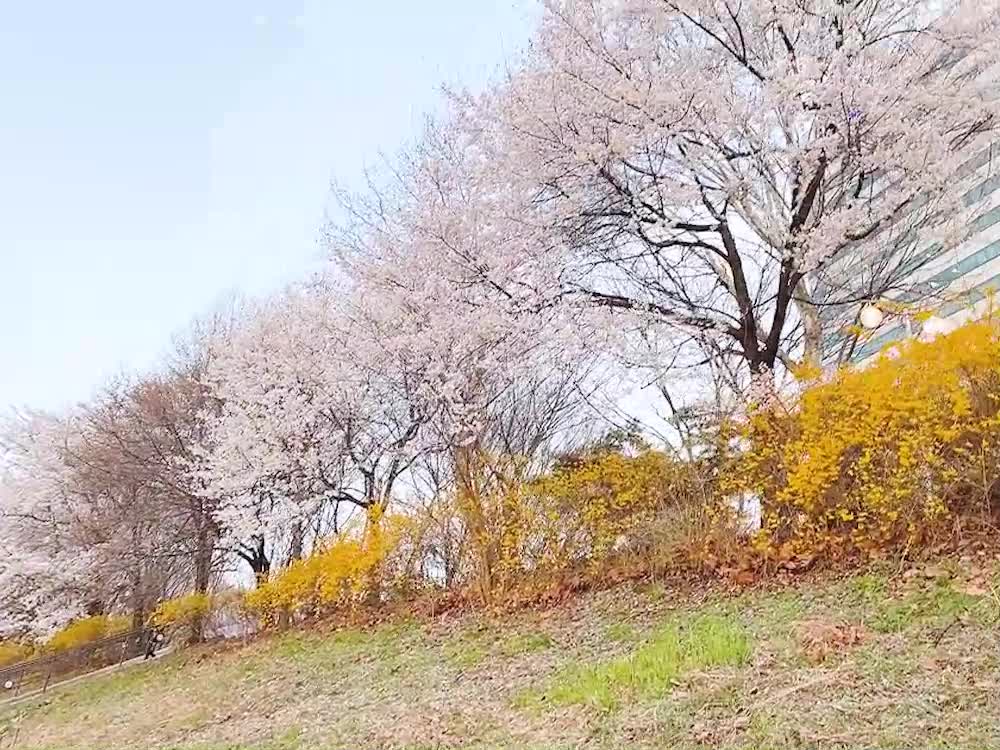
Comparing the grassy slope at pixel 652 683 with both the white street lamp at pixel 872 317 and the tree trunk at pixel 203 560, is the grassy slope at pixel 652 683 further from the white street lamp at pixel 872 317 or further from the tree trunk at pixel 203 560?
the tree trunk at pixel 203 560

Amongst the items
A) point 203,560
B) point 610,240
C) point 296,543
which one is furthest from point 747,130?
point 203,560

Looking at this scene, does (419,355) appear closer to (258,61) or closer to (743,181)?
(743,181)

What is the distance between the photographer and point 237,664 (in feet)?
28.0

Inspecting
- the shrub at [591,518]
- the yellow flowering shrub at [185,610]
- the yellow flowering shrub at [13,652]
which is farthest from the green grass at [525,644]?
the yellow flowering shrub at [13,652]

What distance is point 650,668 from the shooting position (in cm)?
378

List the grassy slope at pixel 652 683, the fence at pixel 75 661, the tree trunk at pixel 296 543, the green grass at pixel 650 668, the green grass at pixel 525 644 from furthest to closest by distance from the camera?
the fence at pixel 75 661 → the tree trunk at pixel 296 543 → the green grass at pixel 525 644 → the green grass at pixel 650 668 → the grassy slope at pixel 652 683

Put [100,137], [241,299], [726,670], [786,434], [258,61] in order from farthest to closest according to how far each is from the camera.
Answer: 1. [241,299]
2. [100,137]
3. [258,61]
4. [786,434]
5. [726,670]

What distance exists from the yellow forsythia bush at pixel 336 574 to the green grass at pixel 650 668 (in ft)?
16.0

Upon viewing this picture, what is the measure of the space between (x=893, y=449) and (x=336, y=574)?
21.4 feet

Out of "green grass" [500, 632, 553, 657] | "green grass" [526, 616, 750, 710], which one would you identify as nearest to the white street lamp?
"green grass" [526, 616, 750, 710]

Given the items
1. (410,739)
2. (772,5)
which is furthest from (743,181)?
(410,739)

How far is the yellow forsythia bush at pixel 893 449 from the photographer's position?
4660mm

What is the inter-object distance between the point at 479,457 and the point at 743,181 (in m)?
4.01

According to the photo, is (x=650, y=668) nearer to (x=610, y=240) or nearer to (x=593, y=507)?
(x=593, y=507)
